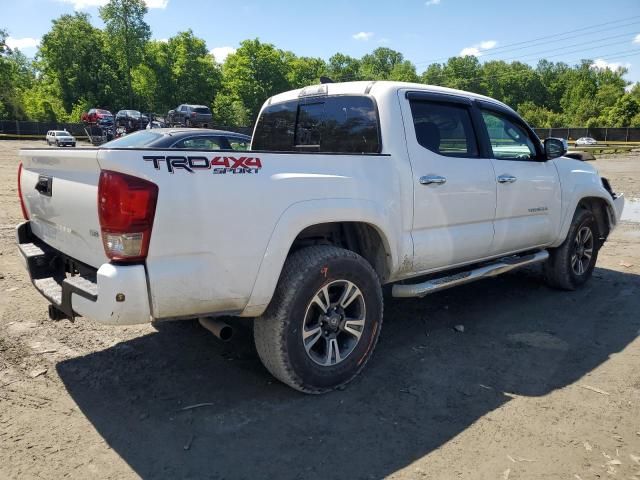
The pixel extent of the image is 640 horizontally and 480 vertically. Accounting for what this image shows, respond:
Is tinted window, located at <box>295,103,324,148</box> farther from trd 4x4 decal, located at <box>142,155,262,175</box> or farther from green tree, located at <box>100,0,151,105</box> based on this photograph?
green tree, located at <box>100,0,151,105</box>

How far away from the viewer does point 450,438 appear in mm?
2871

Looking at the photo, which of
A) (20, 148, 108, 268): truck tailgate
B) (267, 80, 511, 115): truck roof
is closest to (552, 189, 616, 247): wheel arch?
(267, 80, 511, 115): truck roof

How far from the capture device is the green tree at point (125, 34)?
6200 centimetres

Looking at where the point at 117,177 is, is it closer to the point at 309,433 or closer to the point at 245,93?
the point at 309,433

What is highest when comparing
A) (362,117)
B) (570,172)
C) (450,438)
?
(362,117)

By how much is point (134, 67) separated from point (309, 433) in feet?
224

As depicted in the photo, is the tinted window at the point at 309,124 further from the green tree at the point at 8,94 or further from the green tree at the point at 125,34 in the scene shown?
the green tree at the point at 125,34

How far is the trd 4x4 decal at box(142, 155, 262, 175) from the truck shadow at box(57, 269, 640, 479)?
4.82 ft

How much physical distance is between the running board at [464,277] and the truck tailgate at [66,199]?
2105 millimetres

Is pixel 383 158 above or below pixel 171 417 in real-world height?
above

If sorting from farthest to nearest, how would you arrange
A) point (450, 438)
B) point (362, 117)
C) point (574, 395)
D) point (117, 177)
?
1. point (362, 117)
2. point (574, 395)
3. point (450, 438)
4. point (117, 177)


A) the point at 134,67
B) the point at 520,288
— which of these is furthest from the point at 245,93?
the point at 520,288

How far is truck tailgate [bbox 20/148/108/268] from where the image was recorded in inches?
108

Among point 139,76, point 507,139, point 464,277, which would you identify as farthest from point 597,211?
point 139,76
